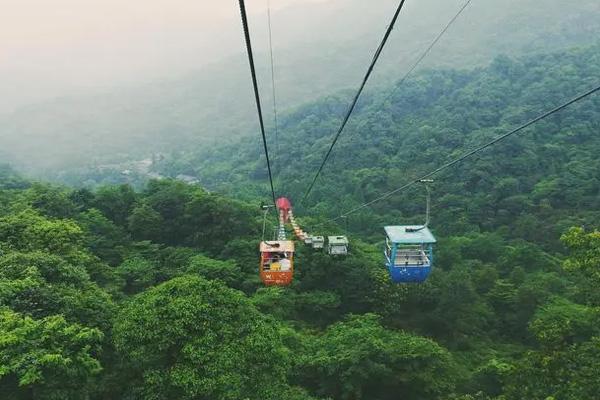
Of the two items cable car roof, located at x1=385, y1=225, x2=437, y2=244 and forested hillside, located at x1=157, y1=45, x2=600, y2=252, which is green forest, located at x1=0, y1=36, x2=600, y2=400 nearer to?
forested hillside, located at x1=157, y1=45, x2=600, y2=252

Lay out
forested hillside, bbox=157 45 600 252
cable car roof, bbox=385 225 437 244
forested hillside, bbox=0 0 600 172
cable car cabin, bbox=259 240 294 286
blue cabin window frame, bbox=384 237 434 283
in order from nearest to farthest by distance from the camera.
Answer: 1. cable car roof, bbox=385 225 437 244
2. blue cabin window frame, bbox=384 237 434 283
3. cable car cabin, bbox=259 240 294 286
4. forested hillside, bbox=157 45 600 252
5. forested hillside, bbox=0 0 600 172

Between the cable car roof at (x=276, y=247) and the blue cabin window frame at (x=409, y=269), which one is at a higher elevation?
the cable car roof at (x=276, y=247)

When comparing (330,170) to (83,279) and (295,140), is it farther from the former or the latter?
(83,279)

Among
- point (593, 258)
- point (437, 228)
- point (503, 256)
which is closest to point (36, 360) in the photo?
point (593, 258)

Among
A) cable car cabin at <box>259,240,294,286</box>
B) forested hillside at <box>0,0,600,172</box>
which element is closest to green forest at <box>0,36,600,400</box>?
cable car cabin at <box>259,240,294,286</box>

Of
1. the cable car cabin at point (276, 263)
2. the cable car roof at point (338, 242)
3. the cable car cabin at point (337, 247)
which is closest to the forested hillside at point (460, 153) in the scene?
the cable car roof at point (338, 242)

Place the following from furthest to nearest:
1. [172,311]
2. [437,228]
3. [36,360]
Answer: [437,228] < [172,311] < [36,360]

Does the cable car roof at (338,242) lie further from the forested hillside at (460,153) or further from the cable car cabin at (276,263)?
the forested hillside at (460,153)
